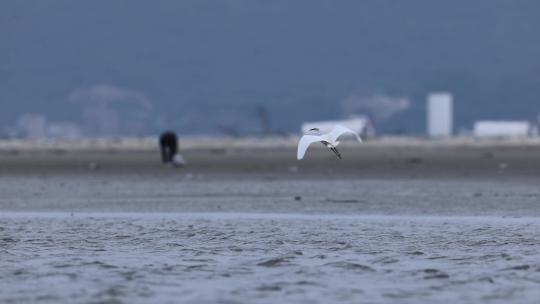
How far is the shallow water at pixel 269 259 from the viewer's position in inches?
387

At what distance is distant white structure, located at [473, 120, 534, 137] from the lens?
67312mm

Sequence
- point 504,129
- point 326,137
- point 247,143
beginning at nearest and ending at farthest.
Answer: point 326,137 < point 247,143 < point 504,129

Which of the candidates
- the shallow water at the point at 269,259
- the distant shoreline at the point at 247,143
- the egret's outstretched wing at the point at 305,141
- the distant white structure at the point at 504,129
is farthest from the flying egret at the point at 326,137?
the distant white structure at the point at 504,129

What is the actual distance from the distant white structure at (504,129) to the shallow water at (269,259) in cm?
5222

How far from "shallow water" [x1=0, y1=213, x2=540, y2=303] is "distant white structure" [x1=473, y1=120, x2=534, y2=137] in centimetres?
5222

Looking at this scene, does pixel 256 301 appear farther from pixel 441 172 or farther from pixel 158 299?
pixel 441 172

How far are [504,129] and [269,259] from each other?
5815cm

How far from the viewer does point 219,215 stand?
1644 centimetres

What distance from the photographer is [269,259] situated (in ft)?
38.4

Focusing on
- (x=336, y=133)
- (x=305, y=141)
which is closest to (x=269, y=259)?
(x=305, y=141)

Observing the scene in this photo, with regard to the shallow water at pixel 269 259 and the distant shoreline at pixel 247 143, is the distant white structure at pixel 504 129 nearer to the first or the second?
the distant shoreline at pixel 247 143

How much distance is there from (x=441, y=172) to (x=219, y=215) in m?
11.9

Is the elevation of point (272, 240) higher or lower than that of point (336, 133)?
lower

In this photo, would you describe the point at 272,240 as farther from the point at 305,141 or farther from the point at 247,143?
the point at 247,143
